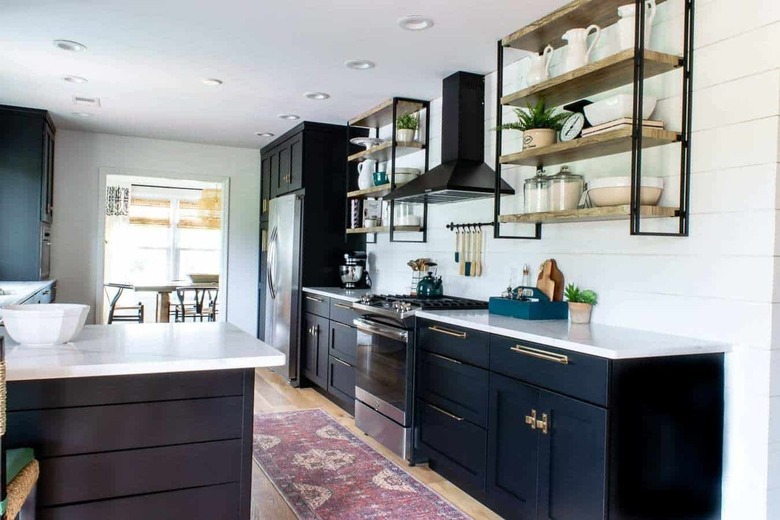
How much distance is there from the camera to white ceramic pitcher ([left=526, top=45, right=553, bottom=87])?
2.90 m

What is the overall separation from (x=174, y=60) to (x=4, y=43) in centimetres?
93

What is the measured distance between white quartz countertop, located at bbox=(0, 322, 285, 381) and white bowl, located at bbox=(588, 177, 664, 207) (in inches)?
59.3

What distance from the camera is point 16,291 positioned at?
13.3ft

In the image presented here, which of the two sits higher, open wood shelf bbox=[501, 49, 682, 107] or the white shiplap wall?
open wood shelf bbox=[501, 49, 682, 107]

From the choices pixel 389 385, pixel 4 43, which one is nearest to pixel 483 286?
pixel 389 385

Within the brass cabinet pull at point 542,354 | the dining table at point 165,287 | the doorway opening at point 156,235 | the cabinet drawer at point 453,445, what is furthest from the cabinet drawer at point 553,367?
the doorway opening at point 156,235

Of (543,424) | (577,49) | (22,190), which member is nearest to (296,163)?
(22,190)

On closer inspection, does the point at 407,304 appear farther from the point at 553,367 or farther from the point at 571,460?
the point at 571,460

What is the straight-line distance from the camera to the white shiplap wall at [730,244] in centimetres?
209

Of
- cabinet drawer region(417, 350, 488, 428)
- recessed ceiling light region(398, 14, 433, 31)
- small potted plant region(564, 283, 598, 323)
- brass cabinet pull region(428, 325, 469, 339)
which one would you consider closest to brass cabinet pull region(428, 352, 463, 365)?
cabinet drawer region(417, 350, 488, 428)

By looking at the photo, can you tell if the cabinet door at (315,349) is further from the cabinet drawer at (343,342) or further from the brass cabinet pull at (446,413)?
the brass cabinet pull at (446,413)

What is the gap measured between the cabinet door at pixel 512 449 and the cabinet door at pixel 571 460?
0.06 meters

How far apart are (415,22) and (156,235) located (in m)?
7.09

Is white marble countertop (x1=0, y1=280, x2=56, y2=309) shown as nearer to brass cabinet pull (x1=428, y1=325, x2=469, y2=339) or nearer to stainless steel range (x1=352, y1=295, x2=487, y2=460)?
stainless steel range (x1=352, y1=295, x2=487, y2=460)
